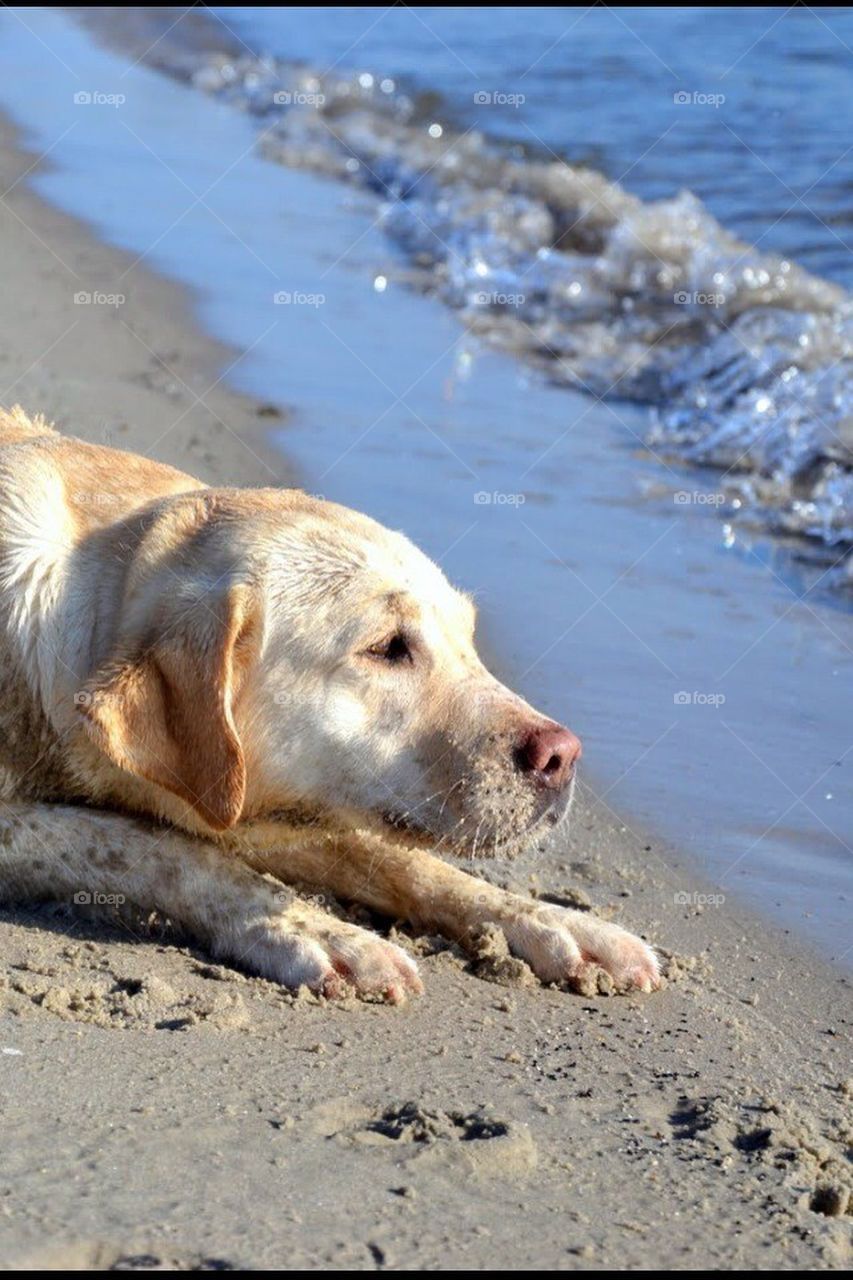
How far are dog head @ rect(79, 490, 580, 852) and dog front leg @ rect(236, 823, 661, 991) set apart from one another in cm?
21

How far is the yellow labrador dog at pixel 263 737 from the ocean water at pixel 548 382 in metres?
0.84

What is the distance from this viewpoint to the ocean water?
20.6 feet

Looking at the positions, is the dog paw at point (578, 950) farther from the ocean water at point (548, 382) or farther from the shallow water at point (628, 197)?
the shallow water at point (628, 197)

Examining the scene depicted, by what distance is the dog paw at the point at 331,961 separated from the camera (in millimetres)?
4551

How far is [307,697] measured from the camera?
15.5ft

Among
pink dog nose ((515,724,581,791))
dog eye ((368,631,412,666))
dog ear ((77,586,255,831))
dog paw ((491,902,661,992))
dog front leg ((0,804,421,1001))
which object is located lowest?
dog front leg ((0,804,421,1001))

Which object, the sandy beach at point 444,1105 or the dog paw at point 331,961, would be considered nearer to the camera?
the sandy beach at point 444,1105

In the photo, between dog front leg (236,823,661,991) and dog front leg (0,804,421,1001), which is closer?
dog front leg (0,804,421,1001)

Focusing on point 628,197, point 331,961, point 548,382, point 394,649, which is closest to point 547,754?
point 394,649

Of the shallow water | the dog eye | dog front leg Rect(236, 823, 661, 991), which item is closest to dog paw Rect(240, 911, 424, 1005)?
dog front leg Rect(236, 823, 661, 991)

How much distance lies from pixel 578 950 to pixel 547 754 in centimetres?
55

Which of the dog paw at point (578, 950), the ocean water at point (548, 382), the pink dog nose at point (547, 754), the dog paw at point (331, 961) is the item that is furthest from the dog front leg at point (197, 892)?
the ocean water at point (548, 382)

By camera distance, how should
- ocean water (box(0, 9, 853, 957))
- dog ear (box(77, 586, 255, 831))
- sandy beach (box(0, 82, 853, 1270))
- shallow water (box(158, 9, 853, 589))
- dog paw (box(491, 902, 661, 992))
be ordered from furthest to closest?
shallow water (box(158, 9, 853, 589)), ocean water (box(0, 9, 853, 957)), dog paw (box(491, 902, 661, 992)), dog ear (box(77, 586, 255, 831)), sandy beach (box(0, 82, 853, 1270))

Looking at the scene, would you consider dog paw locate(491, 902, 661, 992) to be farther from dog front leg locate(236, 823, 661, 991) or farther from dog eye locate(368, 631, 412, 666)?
dog eye locate(368, 631, 412, 666)
